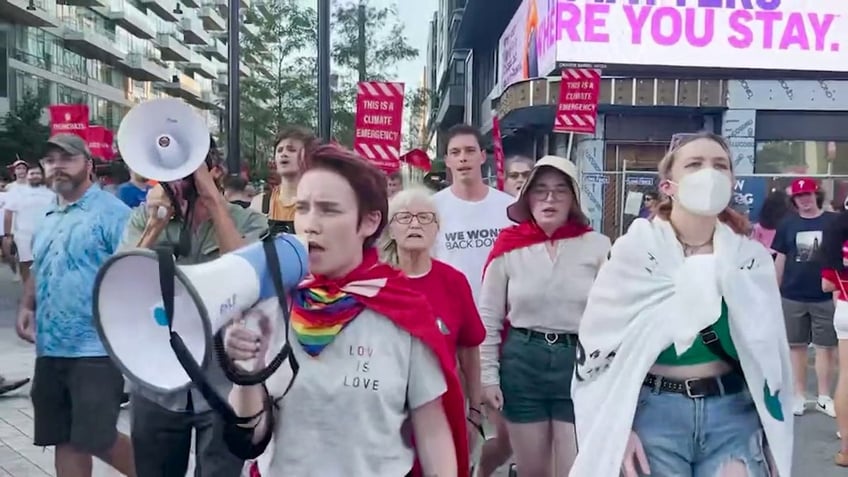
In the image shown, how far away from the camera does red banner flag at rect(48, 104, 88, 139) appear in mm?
12945

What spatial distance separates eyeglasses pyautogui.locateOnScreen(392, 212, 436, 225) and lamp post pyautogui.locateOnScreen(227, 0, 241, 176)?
194 inches

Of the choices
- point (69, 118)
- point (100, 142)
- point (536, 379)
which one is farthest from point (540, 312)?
point (100, 142)

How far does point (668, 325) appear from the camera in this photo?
3.08 m

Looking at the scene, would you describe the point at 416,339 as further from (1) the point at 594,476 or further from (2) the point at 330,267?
(1) the point at 594,476

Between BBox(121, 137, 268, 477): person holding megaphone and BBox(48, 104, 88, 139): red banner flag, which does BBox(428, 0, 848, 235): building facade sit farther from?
BBox(121, 137, 268, 477): person holding megaphone

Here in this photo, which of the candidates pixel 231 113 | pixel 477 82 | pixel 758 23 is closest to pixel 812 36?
pixel 758 23

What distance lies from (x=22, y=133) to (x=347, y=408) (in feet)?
139

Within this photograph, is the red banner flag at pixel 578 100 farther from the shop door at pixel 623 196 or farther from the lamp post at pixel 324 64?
the lamp post at pixel 324 64

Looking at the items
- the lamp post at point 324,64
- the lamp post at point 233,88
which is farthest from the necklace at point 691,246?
the lamp post at point 233,88

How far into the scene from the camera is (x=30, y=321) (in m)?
5.05

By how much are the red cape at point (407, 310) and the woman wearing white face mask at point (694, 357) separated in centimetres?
82

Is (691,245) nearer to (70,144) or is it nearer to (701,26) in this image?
(70,144)

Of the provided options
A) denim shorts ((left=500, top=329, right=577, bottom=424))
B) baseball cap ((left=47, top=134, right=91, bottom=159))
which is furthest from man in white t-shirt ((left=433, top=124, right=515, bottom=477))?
baseball cap ((left=47, top=134, right=91, bottom=159))

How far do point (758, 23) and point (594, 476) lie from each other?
21.9 meters
